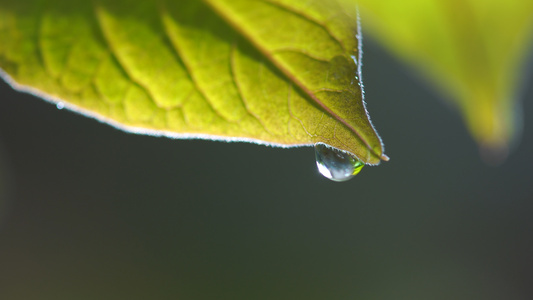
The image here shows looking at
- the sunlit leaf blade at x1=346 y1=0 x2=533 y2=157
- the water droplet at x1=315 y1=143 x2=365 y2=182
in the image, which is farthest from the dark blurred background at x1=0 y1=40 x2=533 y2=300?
the sunlit leaf blade at x1=346 y1=0 x2=533 y2=157

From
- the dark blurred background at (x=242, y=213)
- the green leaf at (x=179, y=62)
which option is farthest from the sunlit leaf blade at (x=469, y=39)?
the dark blurred background at (x=242, y=213)

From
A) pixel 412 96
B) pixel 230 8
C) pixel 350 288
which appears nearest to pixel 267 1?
pixel 230 8

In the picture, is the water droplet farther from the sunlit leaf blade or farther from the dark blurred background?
the dark blurred background

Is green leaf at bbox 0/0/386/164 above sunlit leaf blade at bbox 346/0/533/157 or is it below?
below

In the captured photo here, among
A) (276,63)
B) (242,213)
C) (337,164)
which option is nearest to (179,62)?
(276,63)

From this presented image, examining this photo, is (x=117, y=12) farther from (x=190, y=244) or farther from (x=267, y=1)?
(x=190, y=244)
